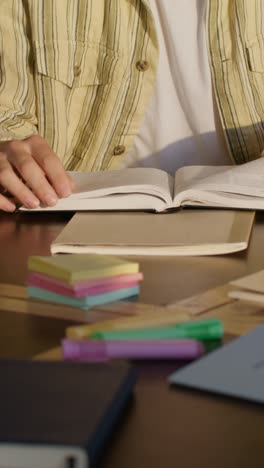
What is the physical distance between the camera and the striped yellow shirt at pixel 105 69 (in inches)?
79.1

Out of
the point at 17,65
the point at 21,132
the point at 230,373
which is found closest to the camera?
the point at 230,373

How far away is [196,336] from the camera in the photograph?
2.72 ft

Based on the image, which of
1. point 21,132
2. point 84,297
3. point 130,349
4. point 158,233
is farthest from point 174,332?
point 21,132

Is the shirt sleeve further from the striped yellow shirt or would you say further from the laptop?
the laptop

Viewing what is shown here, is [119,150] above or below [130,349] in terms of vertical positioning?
below

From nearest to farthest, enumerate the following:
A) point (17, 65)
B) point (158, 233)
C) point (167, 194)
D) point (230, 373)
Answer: point (230, 373)
point (158, 233)
point (167, 194)
point (17, 65)

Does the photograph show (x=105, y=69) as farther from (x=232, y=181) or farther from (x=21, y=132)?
(x=232, y=181)

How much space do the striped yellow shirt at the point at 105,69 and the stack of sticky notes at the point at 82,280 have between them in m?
1.03

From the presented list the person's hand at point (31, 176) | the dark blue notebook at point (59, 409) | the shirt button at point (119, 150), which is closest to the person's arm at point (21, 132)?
the person's hand at point (31, 176)

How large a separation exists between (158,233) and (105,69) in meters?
0.87

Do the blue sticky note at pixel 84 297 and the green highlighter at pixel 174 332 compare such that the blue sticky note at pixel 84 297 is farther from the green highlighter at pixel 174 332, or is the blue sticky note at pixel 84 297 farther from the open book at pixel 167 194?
the open book at pixel 167 194

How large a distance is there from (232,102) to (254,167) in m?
0.57

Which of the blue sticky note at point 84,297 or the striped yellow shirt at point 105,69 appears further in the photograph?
the striped yellow shirt at point 105,69

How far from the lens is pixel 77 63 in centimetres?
207
